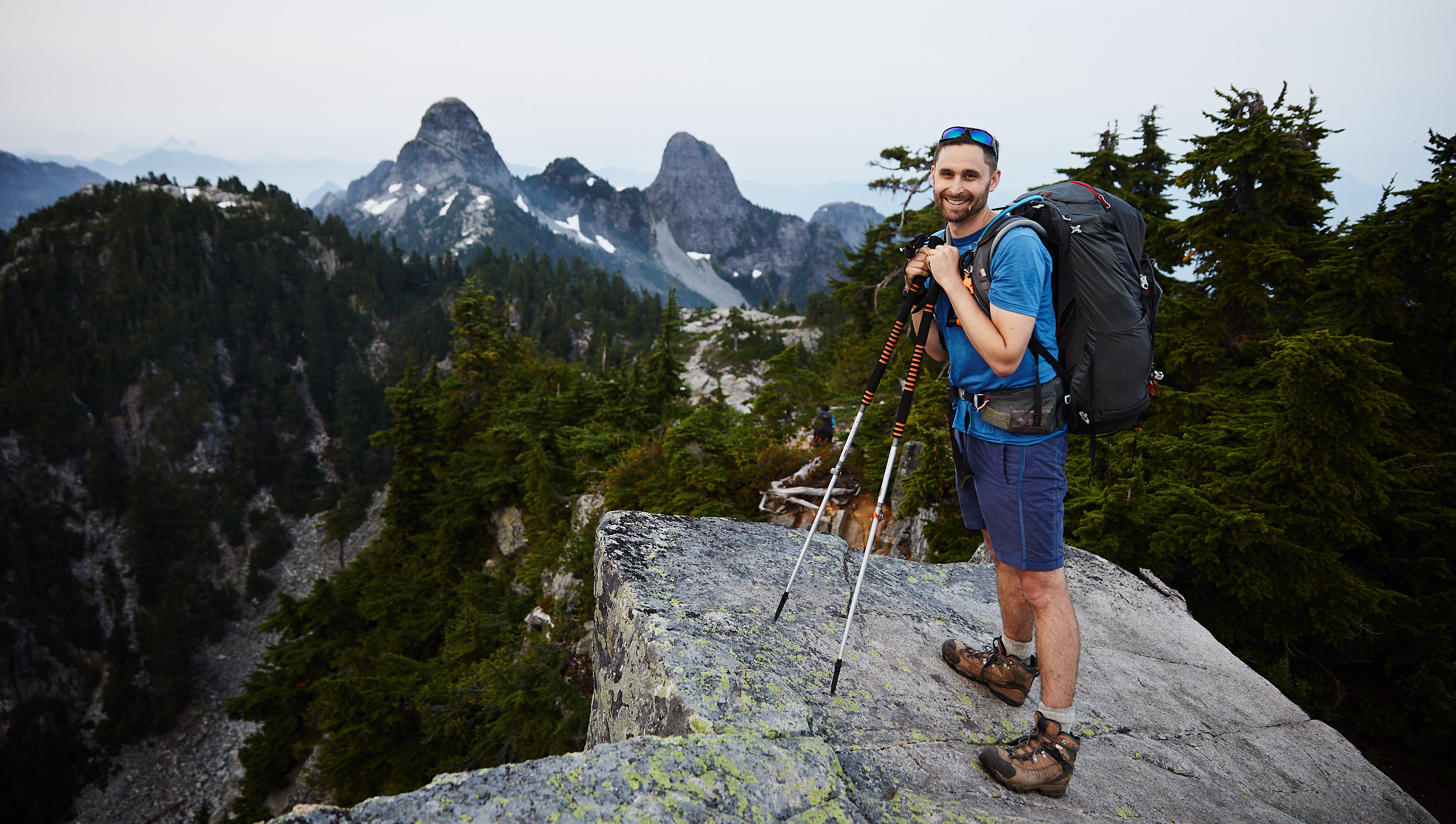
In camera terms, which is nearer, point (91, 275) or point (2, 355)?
point (2, 355)

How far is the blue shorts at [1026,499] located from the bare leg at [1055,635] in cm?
10

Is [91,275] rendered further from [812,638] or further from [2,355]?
[812,638]

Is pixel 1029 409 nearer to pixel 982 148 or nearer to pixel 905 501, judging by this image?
pixel 982 148

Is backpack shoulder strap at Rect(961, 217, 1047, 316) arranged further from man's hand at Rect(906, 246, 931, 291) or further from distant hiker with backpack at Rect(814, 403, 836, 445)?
distant hiker with backpack at Rect(814, 403, 836, 445)

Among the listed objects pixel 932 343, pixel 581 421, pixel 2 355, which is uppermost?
pixel 932 343

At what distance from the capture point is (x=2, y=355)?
265ft

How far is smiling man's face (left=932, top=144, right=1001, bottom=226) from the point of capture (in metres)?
2.81

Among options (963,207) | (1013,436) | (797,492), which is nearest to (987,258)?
(963,207)

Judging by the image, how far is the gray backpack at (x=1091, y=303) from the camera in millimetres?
2725

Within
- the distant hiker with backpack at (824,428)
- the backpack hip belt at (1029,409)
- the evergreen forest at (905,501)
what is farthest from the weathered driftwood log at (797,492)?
the backpack hip belt at (1029,409)

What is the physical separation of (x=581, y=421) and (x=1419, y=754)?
20421mm

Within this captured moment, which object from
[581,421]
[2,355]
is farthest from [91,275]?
[581,421]

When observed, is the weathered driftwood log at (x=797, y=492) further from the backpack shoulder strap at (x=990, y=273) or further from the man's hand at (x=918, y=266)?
the backpack shoulder strap at (x=990, y=273)

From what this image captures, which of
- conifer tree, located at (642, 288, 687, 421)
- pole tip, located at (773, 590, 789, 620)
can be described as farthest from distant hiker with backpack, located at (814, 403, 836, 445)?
pole tip, located at (773, 590, 789, 620)
